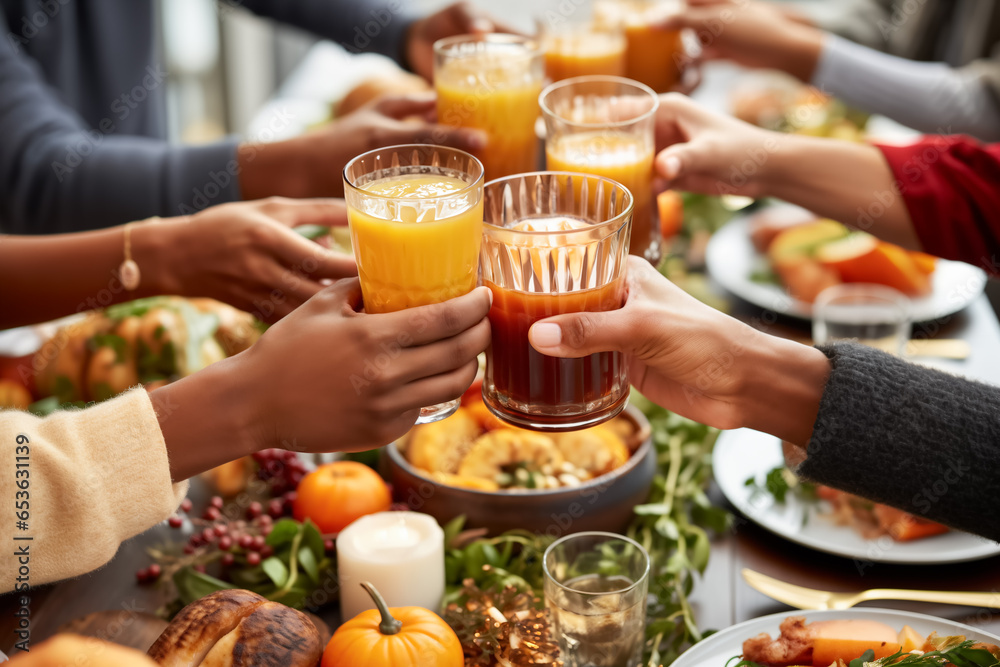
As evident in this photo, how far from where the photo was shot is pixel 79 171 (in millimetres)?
2086

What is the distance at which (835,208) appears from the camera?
1.83m

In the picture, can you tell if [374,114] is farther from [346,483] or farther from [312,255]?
[346,483]

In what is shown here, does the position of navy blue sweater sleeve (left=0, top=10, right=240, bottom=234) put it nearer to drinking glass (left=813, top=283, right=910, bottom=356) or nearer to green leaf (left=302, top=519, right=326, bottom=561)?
green leaf (left=302, top=519, right=326, bottom=561)

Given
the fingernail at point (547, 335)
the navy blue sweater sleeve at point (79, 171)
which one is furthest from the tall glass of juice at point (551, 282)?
the navy blue sweater sleeve at point (79, 171)

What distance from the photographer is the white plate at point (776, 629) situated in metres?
1.12

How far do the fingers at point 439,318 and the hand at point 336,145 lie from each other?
1.98 ft

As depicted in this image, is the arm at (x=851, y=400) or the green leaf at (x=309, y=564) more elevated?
the arm at (x=851, y=400)

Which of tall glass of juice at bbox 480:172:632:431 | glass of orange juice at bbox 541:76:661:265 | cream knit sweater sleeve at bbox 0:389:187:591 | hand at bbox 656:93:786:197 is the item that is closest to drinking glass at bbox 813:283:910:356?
hand at bbox 656:93:786:197

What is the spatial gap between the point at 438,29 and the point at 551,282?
1704 millimetres

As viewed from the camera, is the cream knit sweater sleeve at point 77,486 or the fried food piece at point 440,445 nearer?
the cream knit sweater sleeve at point 77,486

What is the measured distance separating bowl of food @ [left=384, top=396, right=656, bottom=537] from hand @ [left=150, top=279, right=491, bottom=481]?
0.31 metres

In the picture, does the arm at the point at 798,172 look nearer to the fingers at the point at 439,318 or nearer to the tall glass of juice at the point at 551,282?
the tall glass of juice at the point at 551,282

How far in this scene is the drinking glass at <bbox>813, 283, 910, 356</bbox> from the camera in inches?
69.8

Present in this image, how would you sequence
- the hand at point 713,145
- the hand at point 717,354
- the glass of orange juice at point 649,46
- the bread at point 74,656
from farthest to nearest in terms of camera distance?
the glass of orange juice at point 649,46 < the hand at point 713,145 < the hand at point 717,354 < the bread at point 74,656
